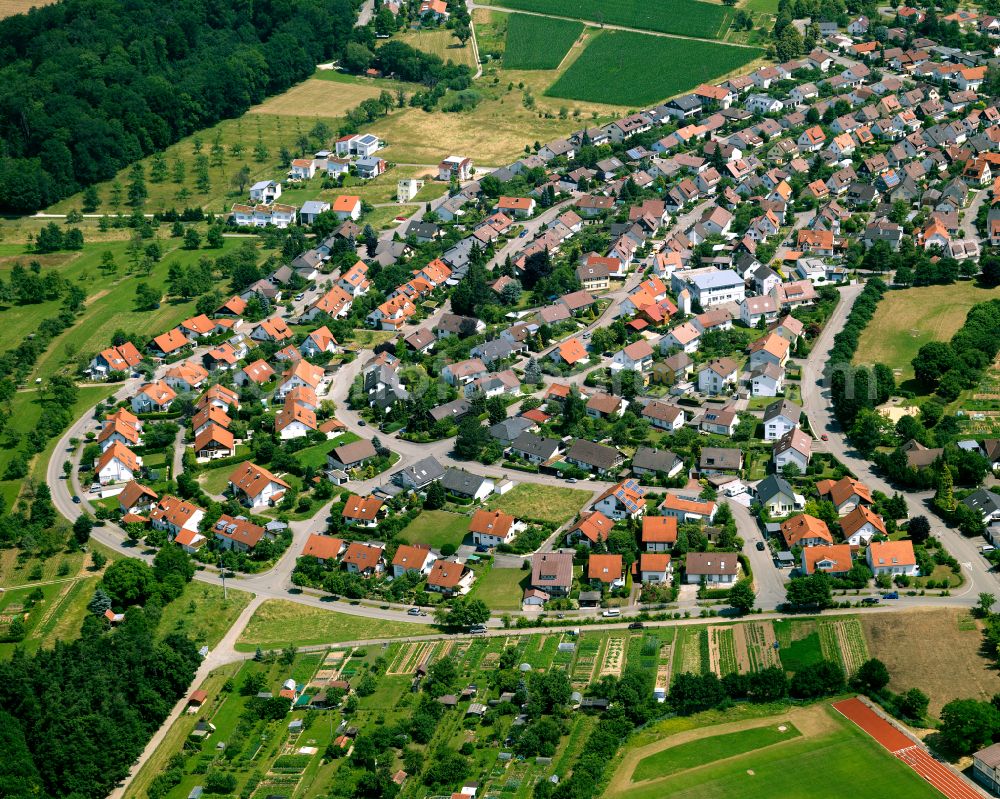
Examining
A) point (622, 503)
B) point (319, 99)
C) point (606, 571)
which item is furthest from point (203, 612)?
point (319, 99)

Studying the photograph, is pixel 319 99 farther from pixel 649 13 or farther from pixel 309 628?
pixel 309 628

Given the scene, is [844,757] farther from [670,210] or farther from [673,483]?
[670,210]

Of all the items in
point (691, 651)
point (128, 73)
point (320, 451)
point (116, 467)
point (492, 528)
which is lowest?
point (116, 467)

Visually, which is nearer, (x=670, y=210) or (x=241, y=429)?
(x=241, y=429)

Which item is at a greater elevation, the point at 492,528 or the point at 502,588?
the point at 492,528

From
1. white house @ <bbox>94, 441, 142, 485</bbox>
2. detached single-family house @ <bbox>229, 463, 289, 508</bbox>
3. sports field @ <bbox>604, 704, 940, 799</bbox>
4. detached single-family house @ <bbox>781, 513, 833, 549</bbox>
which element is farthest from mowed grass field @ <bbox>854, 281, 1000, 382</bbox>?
white house @ <bbox>94, 441, 142, 485</bbox>

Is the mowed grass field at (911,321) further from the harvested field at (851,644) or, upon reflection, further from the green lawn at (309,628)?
the green lawn at (309,628)

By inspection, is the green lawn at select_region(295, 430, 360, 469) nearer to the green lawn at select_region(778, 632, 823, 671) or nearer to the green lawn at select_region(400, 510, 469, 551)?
the green lawn at select_region(400, 510, 469, 551)

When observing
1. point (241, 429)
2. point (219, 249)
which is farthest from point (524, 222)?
point (241, 429)
